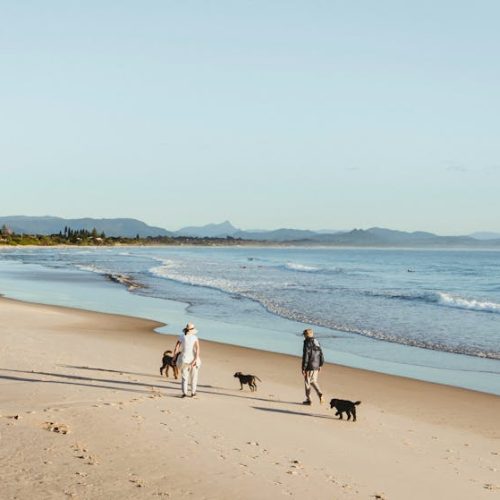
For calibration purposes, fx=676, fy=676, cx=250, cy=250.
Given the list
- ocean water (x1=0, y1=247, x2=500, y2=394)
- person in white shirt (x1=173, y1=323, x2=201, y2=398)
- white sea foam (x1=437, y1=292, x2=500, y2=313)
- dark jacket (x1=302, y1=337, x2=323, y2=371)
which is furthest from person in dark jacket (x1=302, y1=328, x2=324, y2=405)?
white sea foam (x1=437, y1=292, x2=500, y2=313)

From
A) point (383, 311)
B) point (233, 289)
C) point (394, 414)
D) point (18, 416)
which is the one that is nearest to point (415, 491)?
point (394, 414)

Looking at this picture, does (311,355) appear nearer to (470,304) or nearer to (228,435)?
(228,435)

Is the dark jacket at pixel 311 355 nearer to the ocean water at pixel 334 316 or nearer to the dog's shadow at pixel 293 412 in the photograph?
the dog's shadow at pixel 293 412

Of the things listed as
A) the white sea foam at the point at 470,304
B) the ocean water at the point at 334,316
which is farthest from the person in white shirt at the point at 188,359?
the white sea foam at the point at 470,304

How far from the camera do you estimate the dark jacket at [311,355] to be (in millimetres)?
13906

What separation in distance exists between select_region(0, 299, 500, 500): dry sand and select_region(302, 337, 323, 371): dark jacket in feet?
2.80

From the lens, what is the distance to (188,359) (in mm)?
13914

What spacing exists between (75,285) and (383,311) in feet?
78.7

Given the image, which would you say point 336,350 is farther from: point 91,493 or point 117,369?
point 91,493

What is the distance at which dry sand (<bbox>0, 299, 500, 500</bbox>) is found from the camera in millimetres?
8586

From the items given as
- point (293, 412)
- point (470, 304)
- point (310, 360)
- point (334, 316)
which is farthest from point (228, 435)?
point (470, 304)

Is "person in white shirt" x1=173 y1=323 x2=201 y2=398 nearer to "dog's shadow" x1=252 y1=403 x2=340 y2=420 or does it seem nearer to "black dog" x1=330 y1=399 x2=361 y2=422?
"dog's shadow" x1=252 y1=403 x2=340 y2=420

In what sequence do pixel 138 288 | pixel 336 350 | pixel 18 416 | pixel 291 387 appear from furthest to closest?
pixel 138 288
pixel 336 350
pixel 291 387
pixel 18 416

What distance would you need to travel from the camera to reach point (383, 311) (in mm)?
33938
